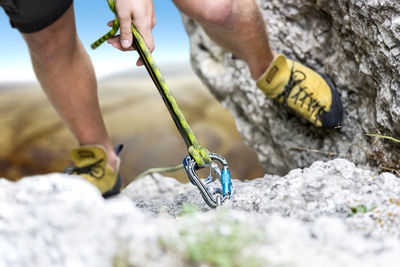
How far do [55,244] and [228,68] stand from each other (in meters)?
2.02

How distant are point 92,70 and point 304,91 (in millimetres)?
966

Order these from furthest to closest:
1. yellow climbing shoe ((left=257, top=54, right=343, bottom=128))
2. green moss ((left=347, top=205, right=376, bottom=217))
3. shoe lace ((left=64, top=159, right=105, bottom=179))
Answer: shoe lace ((left=64, top=159, right=105, bottom=179))
yellow climbing shoe ((left=257, top=54, right=343, bottom=128))
green moss ((left=347, top=205, right=376, bottom=217))

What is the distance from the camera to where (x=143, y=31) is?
3.65 feet

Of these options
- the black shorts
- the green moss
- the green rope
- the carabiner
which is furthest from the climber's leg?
the green moss

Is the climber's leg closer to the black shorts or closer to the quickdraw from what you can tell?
the black shorts

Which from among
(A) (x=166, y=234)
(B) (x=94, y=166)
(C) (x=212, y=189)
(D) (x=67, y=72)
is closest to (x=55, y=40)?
(D) (x=67, y=72)

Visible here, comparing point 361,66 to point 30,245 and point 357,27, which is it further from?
point 30,245

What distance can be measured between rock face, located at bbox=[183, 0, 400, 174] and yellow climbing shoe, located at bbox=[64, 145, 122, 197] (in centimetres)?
87

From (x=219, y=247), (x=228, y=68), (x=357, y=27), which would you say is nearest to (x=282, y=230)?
(x=219, y=247)

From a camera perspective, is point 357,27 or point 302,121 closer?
point 357,27

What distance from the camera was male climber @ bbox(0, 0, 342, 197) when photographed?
158 centimetres

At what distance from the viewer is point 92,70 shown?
1.87 m

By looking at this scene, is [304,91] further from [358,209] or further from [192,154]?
[358,209]

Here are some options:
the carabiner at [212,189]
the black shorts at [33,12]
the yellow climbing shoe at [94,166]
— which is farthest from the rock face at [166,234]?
the yellow climbing shoe at [94,166]
